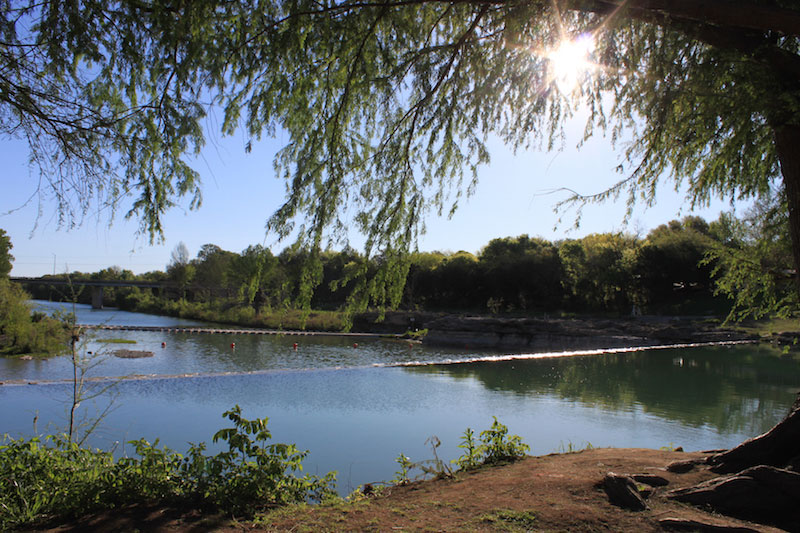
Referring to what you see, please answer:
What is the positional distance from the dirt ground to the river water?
1.68 meters

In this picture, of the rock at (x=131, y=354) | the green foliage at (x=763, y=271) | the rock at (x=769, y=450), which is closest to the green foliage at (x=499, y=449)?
the rock at (x=769, y=450)

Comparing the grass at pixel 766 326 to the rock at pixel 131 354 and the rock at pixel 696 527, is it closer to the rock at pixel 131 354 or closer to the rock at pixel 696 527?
the rock at pixel 696 527

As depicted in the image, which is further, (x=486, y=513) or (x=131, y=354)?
(x=131, y=354)

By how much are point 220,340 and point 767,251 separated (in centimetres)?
2348

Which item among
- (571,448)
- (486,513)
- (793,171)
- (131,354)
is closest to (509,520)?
(486,513)

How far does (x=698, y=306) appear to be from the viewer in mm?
31953

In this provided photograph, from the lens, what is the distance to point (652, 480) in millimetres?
3318

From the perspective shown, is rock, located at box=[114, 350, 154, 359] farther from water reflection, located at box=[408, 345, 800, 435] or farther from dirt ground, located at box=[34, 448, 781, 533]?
dirt ground, located at box=[34, 448, 781, 533]

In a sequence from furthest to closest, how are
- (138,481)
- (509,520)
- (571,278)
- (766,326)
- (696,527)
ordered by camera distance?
(571,278), (766,326), (138,481), (509,520), (696,527)

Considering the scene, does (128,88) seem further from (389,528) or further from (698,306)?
(698,306)

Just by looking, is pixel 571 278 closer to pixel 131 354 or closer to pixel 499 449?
pixel 131 354

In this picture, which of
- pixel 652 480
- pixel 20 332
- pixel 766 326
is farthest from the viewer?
→ pixel 766 326

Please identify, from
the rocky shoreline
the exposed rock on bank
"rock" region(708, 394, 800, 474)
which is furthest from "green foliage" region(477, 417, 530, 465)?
the exposed rock on bank

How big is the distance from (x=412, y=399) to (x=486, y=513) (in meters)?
7.55
